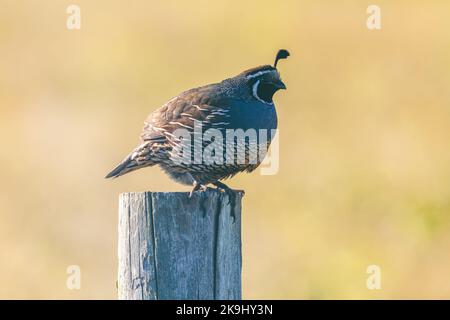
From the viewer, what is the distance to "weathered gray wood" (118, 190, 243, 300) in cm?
404

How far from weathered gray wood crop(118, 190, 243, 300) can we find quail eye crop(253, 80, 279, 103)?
62.6 inches

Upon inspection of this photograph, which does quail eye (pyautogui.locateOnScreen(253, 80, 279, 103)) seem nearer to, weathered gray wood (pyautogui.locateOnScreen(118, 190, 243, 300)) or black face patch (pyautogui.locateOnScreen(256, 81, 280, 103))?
black face patch (pyautogui.locateOnScreen(256, 81, 280, 103))

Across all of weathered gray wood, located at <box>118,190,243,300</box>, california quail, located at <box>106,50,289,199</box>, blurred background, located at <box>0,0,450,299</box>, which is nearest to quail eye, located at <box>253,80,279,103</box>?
california quail, located at <box>106,50,289,199</box>

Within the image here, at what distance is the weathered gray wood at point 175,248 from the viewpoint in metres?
4.04

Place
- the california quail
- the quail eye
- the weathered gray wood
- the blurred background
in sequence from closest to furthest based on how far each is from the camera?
the weathered gray wood → the california quail → the quail eye → the blurred background

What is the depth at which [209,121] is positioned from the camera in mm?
5453

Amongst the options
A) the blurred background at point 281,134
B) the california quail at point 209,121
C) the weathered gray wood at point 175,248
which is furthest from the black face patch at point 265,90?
the blurred background at point 281,134

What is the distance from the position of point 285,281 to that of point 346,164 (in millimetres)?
1548

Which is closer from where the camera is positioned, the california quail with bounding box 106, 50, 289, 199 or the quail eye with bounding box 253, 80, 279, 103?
the california quail with bounding box 106, 50, 289, 199

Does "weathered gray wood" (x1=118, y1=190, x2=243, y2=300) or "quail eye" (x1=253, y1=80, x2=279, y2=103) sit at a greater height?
"quail eye" (x1=253, y1=80, x2=279, y2=103)

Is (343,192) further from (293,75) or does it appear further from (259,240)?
(293,75)

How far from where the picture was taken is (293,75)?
33.6ft

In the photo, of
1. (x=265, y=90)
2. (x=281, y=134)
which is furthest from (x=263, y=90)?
(x=281, y=134)
